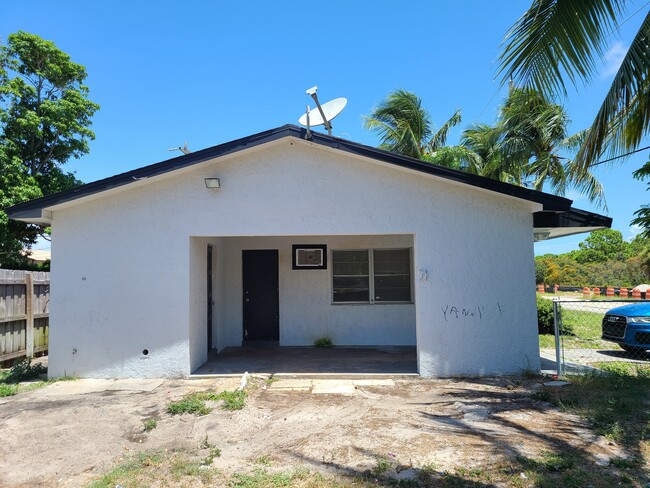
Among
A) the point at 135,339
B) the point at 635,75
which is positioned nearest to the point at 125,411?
the point at 135,339

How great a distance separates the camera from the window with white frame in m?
10.5

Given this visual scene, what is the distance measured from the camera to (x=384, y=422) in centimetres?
526

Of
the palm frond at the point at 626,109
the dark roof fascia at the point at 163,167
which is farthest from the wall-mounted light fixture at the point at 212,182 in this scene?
the palm frond at the point at 626,109

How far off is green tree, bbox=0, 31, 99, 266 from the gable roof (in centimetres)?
958

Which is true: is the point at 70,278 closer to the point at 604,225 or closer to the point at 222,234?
the point at 222,234

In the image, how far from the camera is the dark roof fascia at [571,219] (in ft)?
24.1

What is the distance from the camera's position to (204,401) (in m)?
6.13

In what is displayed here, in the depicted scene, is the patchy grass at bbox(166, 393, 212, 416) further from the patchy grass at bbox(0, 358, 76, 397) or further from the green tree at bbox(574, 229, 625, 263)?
the green tree at bbox(574, 229, 625, 263)

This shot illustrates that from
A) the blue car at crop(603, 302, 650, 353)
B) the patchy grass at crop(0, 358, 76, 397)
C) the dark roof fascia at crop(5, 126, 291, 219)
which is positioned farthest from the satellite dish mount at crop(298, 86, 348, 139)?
the blue car at crop(603, 302, 650, 353)

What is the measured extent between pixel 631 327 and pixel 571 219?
9.95 ft

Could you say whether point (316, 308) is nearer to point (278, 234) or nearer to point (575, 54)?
point (278, 234)

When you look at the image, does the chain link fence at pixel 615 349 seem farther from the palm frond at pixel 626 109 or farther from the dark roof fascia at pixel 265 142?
the palm frond at pixel 626 109

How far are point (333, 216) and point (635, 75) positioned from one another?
4.45 meters

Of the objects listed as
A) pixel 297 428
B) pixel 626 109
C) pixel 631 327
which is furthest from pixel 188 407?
pixel 631 327
